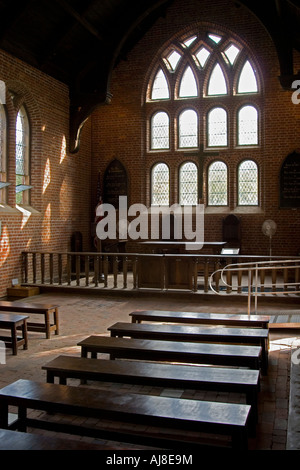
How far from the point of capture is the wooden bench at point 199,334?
466 centimetres

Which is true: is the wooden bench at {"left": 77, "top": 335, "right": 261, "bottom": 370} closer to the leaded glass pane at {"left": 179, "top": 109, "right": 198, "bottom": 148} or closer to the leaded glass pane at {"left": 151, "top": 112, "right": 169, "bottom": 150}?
the leaded glass pane at {"left": 179, "top": 109, "right": 198, "bottom": 148}

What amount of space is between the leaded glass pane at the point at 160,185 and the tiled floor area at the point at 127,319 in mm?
4927

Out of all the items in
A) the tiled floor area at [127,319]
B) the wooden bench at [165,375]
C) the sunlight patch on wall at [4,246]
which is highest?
the sunlight patch on wall at [4,246]

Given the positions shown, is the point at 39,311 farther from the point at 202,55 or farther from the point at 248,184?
the point at 202,55

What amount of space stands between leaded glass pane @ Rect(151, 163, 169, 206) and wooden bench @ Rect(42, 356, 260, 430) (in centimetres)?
1041

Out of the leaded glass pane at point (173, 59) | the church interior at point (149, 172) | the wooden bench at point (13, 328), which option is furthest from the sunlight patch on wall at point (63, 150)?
the wooden bench at point (13, 328)

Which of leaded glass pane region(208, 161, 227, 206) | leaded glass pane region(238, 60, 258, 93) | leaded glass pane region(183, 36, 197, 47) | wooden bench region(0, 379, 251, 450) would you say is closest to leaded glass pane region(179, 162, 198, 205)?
leaded glass pane region(208, 161, 227, 206)

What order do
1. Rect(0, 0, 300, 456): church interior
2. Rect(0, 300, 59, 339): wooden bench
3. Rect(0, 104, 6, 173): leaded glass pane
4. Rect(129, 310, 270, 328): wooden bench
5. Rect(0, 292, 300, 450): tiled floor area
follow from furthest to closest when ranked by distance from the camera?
Rect(0, 104, 6, 173): leaded glass pane
Rect(0, 0, 300, 456): church interior
Rect(0, 300, 59, 339): wooden bench
Rect(129, 310, 270, 328): wooden bench
Rect(0, 292, 300, 450): tiled floor area

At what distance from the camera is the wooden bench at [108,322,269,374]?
15.3 ft

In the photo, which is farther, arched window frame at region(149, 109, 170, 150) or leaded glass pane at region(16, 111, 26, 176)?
arched window frame at region(149, 109, 170, 150)

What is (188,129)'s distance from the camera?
13.8 meters

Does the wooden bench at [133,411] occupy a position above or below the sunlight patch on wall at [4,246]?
A: below

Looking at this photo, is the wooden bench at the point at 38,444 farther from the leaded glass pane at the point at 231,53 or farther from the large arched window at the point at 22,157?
the leaded glass pane at the point at 231,53
